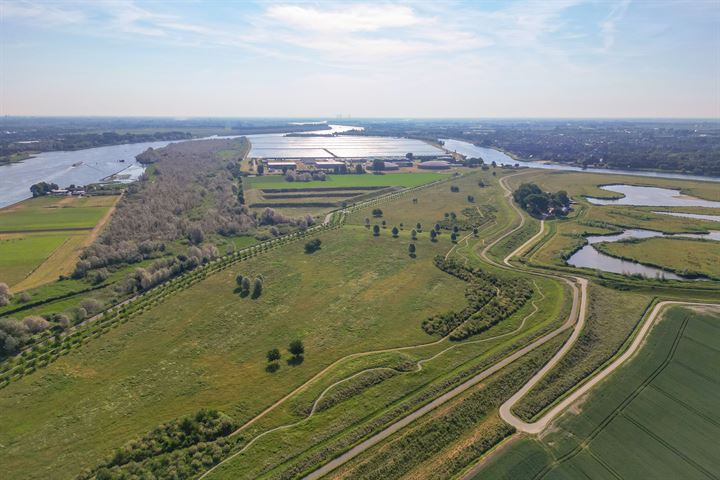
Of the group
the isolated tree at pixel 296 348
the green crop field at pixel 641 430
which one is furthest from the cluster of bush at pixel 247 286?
the green crop field at pixel 641 430

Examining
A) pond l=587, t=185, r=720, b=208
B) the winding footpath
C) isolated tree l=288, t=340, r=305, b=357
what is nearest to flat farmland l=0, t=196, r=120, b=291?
isolated tree l=288, t=340, r=305, b=357

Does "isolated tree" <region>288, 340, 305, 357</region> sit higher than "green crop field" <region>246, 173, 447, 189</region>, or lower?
lower

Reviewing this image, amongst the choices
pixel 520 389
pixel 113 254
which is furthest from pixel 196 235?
pixel 520 389

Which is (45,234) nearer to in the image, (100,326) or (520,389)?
(100,326)

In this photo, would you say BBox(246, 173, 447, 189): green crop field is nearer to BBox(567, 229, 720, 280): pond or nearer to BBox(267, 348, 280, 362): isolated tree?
BBox(567, 229, 720, 280): pond

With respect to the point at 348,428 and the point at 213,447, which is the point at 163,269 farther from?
the point at 348,428

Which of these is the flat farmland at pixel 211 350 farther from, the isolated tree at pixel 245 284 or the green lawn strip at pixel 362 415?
the green lawn strip at pixel 362 415
